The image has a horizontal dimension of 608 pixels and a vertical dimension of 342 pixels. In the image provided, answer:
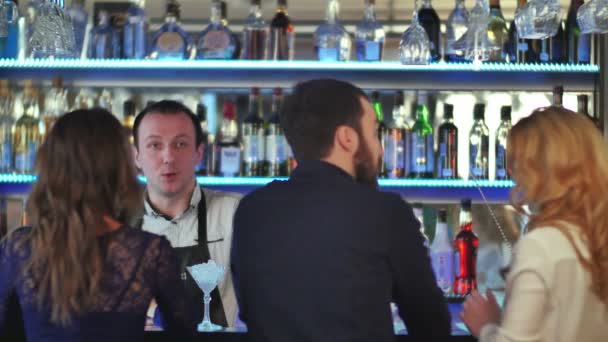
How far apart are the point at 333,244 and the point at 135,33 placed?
2.09 m

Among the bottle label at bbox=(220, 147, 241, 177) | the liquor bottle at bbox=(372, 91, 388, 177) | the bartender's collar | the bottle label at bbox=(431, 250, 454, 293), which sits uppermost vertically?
the liquor bottle at bbox=(372, 91, 388, 177)

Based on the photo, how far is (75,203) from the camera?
5.77 feet

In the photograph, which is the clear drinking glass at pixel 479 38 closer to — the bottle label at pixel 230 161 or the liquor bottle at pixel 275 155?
the liquor bottle at pixel 275 155

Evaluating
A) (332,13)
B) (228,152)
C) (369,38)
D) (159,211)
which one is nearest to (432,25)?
(369,38)

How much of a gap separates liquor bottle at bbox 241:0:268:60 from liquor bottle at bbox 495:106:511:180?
896mm

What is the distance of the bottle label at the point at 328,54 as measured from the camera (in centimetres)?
354

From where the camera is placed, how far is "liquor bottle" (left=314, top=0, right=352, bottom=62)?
11.6 ft

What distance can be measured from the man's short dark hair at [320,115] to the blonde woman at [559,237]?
12.2 inches

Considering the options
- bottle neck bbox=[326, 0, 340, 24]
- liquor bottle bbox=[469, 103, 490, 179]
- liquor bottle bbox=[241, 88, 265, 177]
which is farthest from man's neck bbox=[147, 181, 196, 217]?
liquor bottle bbox=[469, 103, 490, 179]

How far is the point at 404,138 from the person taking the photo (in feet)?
11.9

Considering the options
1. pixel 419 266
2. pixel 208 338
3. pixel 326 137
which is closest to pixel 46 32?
pixel 208 338

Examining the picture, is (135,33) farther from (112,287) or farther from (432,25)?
(112,287)

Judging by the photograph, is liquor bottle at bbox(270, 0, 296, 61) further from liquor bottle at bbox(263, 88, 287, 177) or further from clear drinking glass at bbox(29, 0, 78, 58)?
clear drinking glass at bbox(29, 0, 78, 58)

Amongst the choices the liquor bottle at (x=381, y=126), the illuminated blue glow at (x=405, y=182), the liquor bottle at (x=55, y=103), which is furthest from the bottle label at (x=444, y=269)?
the liquor bottle at (x=55, y=103)
